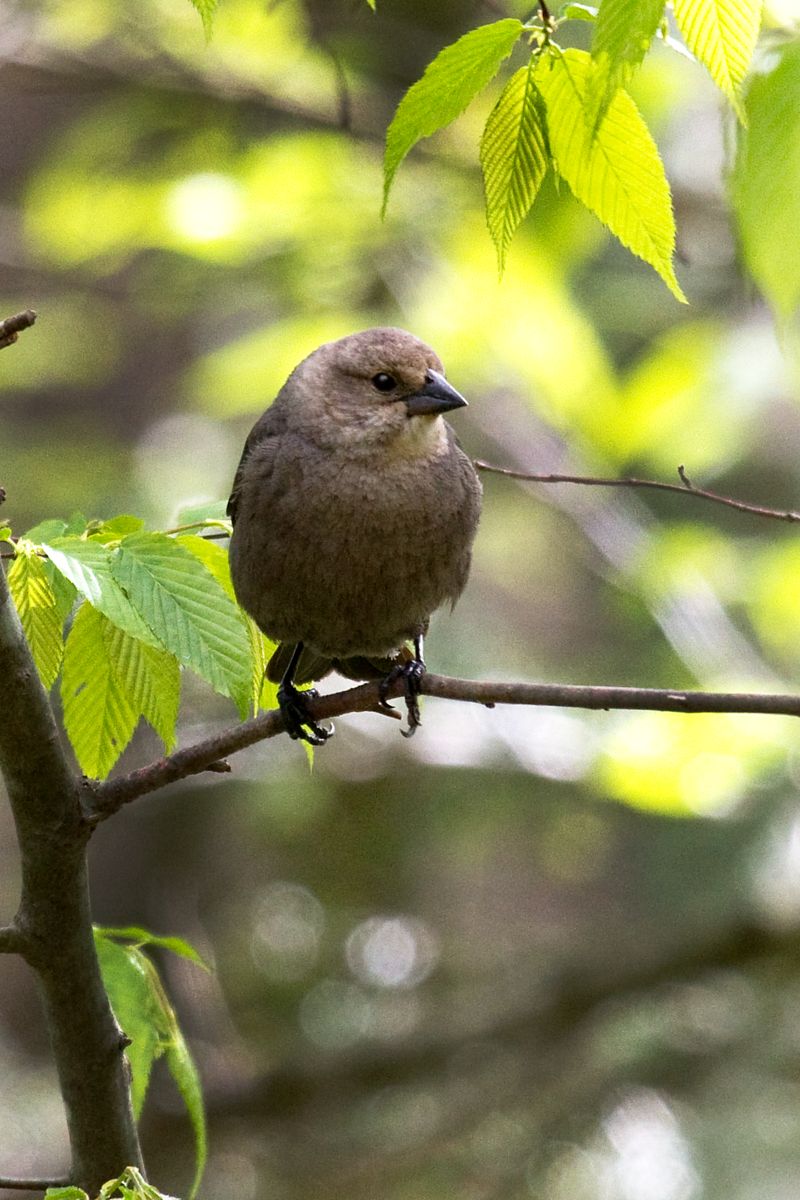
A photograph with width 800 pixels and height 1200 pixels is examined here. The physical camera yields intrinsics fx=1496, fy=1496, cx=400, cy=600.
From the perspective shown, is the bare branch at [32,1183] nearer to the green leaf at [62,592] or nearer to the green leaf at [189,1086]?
the green leaf at [189,1086]

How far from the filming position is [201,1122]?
9.18ft

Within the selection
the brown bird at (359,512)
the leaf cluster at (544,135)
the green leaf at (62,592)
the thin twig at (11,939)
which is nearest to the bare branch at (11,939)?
the thin twig at (11,939)

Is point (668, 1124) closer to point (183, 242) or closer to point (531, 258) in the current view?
point (531, 258)

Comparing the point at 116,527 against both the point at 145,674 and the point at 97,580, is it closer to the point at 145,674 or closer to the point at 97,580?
the point at 145,674

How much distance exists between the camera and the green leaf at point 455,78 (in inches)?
87.4

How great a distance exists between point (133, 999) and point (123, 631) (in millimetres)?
A: 750

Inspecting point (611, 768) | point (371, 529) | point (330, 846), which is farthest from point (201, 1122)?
point (330, 846)

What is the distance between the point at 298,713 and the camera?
144 inches

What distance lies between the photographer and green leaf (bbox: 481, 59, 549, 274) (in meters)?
2.34

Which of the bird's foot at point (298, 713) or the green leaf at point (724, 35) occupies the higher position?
the green leaf at point (724, 35)

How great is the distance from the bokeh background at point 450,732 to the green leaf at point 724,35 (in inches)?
117

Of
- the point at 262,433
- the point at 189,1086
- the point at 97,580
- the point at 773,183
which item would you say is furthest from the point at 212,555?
the point at 773,183

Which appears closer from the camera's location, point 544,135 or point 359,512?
point 544,135

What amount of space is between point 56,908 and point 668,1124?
450 cm
